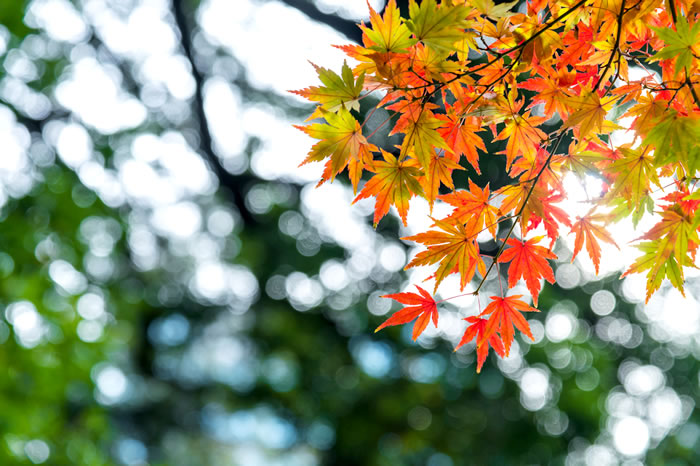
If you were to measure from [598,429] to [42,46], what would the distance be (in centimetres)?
635

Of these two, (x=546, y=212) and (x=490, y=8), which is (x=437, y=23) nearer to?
(x=490, y=8)

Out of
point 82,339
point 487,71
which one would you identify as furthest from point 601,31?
point 82,339

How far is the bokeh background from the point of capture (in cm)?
498

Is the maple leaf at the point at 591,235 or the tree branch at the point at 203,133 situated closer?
the maple leaf at the point at 591,235

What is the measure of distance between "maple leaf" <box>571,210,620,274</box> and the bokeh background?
327 cm

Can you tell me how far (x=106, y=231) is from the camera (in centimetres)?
499

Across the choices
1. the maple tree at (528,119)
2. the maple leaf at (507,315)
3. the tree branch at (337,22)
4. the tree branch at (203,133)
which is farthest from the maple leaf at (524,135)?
the tree branch at (203,133)

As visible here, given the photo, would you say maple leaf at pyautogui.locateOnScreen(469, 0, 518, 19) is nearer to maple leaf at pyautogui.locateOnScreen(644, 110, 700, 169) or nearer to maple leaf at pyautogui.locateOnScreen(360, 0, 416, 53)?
maple leaf at pyautogui.locateOnScreen(360, 0, 416, 53)

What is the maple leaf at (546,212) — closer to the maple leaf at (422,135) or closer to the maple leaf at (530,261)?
the maple leaf at (530,261)

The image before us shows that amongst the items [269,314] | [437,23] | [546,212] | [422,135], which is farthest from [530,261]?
[269,314]

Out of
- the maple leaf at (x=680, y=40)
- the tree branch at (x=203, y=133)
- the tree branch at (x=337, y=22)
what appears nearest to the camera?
the maple leaf at (x=680, y=40)

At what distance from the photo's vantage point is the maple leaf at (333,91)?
2.30ft

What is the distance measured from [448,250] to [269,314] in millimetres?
5022

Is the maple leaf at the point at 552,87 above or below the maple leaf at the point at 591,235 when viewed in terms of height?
above
